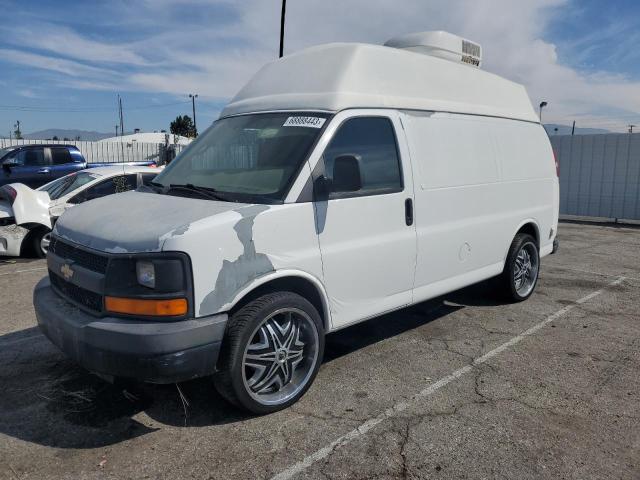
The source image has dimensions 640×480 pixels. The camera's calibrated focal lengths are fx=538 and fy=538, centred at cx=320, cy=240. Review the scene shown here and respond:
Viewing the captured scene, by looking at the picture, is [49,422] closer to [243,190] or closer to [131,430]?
[131,430]

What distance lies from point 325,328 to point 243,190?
1.15m

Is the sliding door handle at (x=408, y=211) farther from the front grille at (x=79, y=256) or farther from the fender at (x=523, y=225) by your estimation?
the front grille at (x=79, y=256)

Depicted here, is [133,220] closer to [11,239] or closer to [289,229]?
[289,229]

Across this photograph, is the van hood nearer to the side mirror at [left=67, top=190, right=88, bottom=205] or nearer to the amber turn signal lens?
the amber turn signal lens

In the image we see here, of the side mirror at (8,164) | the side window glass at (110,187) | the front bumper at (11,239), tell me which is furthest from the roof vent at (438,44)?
the side mirror at (8,164)

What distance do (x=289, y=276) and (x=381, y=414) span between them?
110cm

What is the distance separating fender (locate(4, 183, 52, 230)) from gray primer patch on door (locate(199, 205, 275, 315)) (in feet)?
21.7

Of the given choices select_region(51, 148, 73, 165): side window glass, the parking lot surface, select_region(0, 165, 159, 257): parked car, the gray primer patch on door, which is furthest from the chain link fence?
the gray primer patch on door

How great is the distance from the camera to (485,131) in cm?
541

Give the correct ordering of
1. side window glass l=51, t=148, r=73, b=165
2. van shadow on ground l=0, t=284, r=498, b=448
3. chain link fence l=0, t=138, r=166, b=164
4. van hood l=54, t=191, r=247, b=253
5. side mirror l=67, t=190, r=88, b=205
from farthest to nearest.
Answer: chain link fence l=0, t=138, r=166, b=164
side window glass l=51, t=148, r=73, b=165
side mirror l=67, t=190, r=88, b=205
van shadow on ground l=0, t=284, r=498, b=448
van hood l=54, t=191, r=247, b=253

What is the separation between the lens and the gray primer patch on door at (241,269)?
315cm

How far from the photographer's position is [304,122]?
3.91 m

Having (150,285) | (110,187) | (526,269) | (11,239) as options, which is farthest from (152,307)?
(110,187)

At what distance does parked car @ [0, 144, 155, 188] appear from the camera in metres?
12.9
